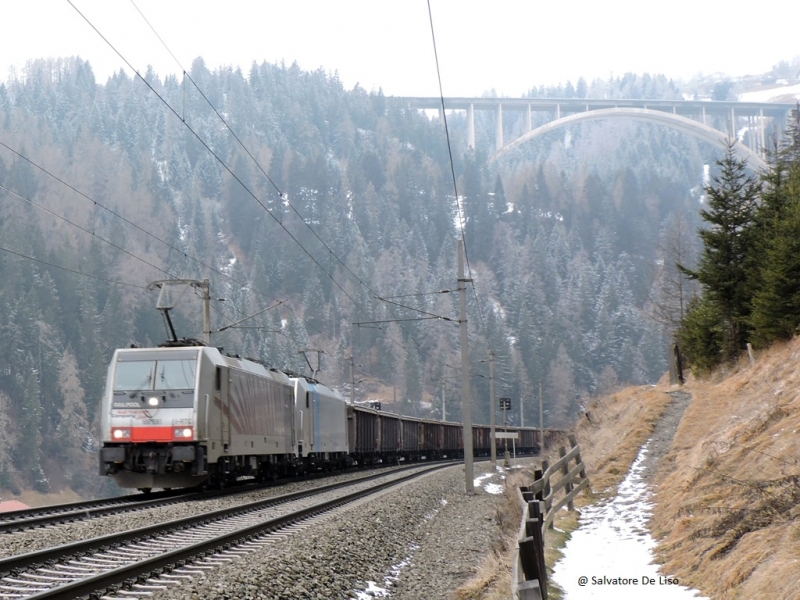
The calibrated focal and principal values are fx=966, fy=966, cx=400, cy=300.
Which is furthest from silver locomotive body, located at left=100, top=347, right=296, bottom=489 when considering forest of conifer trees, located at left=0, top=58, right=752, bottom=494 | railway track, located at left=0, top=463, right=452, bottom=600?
forest of conifer trees, located at left=0, top=58, right=752, bottom=494

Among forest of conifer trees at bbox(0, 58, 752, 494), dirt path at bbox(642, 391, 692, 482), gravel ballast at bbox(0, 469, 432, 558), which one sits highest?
forest of conifer trees at bbox(0, 58, 752, 494)

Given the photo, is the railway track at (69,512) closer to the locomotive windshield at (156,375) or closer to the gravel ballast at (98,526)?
A: the gravel ballast at (98,526)

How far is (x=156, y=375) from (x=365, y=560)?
9.15 m

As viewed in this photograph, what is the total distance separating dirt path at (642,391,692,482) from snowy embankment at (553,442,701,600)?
149cm

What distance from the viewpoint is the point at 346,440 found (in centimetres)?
3903

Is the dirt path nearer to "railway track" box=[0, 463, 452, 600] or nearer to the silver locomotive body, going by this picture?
"railway track" box=[0, 463, 452, 600]

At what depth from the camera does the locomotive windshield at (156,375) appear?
65.0 ft

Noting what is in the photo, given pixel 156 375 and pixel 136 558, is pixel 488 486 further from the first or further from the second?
pixel 136 558

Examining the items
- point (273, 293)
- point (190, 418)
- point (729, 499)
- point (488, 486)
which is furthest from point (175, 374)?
point (273, 293)

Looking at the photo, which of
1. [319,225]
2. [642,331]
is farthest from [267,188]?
[642,331]

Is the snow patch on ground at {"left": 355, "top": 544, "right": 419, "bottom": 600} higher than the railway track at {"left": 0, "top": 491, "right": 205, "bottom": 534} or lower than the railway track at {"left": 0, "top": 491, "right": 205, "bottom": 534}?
lower

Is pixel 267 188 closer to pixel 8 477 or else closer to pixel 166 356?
pixel 8 477

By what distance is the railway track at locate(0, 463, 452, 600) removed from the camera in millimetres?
8688

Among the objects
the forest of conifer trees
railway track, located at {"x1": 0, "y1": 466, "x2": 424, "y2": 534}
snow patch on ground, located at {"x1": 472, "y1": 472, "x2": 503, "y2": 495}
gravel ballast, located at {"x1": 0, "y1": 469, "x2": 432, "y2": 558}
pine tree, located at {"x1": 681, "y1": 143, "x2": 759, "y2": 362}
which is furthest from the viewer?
the forest of conifer trees
